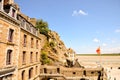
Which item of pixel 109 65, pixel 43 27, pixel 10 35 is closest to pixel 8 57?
pixel 10 35

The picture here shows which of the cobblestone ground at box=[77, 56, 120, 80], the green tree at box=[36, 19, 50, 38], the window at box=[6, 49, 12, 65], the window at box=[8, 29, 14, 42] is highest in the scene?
the green tree at box=[36, 19, 50, 38]

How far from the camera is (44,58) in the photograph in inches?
1259

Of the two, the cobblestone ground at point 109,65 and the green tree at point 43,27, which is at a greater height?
the green tree at point 43,27

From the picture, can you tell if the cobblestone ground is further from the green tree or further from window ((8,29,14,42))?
window ((8,29,14,42))

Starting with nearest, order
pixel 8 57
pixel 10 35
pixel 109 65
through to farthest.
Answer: pixel 8 57, pixel 10 35, pixel 109 65

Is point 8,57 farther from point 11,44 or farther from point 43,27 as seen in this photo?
point 43,27

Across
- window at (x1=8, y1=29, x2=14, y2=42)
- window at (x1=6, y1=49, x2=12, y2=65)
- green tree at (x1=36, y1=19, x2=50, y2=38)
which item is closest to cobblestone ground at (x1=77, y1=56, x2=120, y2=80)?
green tree at (x1=36, y1=19, x2=50, y2=38)

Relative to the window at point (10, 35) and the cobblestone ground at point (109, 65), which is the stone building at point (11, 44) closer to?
the window at point (10, 35)

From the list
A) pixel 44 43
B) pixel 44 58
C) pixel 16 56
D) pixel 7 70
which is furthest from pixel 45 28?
pixel 7 70

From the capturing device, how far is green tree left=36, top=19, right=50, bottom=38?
40.0 meters

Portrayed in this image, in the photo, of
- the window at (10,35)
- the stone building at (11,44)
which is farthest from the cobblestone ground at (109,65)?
the window at (10,35)

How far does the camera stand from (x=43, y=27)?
41.4m

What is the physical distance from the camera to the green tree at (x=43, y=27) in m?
40.0

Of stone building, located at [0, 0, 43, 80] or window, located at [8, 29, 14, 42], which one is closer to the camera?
stone building, located at [0, 0, 43, 80]
